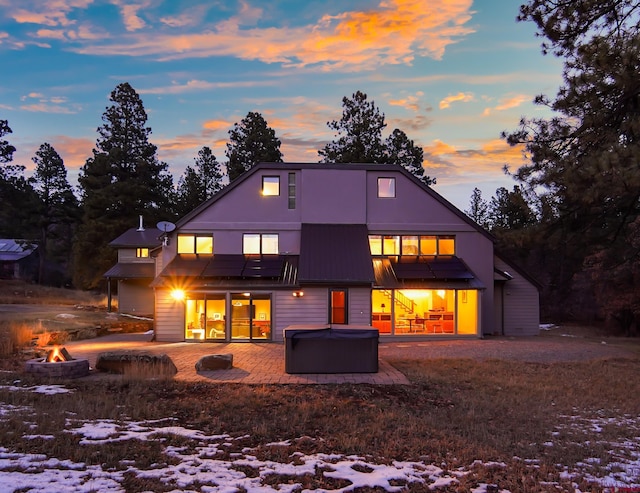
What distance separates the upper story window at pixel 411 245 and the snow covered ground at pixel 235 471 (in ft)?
52.7

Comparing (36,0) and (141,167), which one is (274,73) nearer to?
(36,0)

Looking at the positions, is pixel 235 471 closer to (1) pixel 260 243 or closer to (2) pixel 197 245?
(1) pixel 260 243

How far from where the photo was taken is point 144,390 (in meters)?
9.51

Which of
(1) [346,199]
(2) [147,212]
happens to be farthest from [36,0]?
(2) [147,212]

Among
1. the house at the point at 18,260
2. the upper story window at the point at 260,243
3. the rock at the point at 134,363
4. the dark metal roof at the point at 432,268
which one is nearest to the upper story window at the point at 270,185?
the upper story window at the point at 260,243

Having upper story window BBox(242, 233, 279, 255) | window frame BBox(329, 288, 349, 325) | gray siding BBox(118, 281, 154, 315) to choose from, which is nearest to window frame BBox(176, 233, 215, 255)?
upper story window BBox(242, 233, 279, 255)

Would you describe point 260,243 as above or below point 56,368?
above

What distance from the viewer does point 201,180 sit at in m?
51.2

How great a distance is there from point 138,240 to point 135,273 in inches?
105

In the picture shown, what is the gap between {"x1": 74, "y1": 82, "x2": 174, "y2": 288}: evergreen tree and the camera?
1678 inches

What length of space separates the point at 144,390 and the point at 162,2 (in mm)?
11110

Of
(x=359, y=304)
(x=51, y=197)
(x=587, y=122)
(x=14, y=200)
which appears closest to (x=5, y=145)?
(x=14, y=200)

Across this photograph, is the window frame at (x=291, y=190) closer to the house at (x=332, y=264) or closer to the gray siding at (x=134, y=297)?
Result: the house at (x=332, y=264)

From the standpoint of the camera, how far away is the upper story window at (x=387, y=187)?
22453 mm
